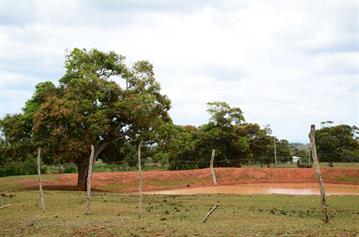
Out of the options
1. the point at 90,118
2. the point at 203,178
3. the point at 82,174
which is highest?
the point at 90,118

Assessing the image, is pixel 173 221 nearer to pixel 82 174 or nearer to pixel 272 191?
pixel 272 191

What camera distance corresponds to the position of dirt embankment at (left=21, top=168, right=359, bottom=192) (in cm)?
4375

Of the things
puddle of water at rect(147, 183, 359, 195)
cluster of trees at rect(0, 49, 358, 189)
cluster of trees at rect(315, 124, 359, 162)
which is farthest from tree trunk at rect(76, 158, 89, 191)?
cluster of trees at rect(315, 124, 359, 162)

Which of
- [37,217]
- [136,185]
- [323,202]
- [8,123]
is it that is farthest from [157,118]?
[323,202]

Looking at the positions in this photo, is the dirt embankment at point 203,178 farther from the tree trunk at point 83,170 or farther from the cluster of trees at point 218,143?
the cluster of trees at point 218,143

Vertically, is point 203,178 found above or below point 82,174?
below

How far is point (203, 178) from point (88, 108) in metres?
13.7

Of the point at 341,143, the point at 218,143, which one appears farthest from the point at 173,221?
the point at 341,143

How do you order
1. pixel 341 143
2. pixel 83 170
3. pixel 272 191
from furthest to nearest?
pixel 341 143 < pixel 83 170 < pixel 272 191

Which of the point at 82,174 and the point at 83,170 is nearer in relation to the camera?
the point at 83,170

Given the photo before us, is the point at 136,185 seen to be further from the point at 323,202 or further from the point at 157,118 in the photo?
the point at 323,202

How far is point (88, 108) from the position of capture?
37625 mm

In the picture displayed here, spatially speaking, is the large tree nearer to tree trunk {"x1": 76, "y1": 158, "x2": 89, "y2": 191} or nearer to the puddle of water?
tree trunk {"x1": 76, "y1": 158, "x2": 89, "y2": 191}

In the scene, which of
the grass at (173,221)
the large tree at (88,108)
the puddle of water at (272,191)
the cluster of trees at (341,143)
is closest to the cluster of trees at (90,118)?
the large tree at (88,108)
